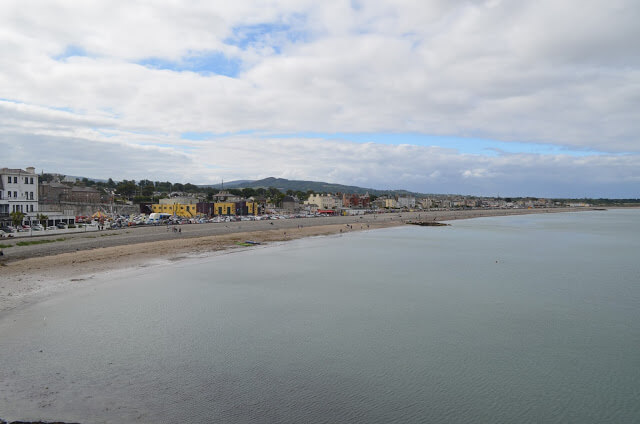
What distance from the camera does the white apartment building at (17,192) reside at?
115ft

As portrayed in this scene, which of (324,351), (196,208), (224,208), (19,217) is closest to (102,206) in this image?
(196,208)

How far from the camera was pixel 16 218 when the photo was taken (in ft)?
109

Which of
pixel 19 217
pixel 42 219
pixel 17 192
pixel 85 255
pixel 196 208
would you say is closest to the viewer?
pixel 85 255

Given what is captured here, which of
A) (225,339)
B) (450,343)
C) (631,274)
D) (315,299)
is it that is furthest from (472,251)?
(225,339)

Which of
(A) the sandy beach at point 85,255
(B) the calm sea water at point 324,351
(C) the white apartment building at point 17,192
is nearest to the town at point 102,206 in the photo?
(C) the white apartment building at point 17,192

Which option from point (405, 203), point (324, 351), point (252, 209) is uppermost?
point (405, 203)

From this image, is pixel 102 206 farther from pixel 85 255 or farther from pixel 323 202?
pixel 323 202

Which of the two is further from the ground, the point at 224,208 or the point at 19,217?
the point at 224,208

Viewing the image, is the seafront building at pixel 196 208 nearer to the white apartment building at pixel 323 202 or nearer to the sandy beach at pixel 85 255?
the sandy beach at pixel 85 255

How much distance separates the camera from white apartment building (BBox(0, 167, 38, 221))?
35094 millimetres

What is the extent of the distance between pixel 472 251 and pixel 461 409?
26639 millimetres

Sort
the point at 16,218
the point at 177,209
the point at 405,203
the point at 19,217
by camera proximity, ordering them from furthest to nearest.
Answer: the point at 405,203, the point at 177,209, the point at 19,217, the point at 16,218

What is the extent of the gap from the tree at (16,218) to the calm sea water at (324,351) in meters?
20.6

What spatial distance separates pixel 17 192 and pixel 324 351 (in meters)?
38.4
